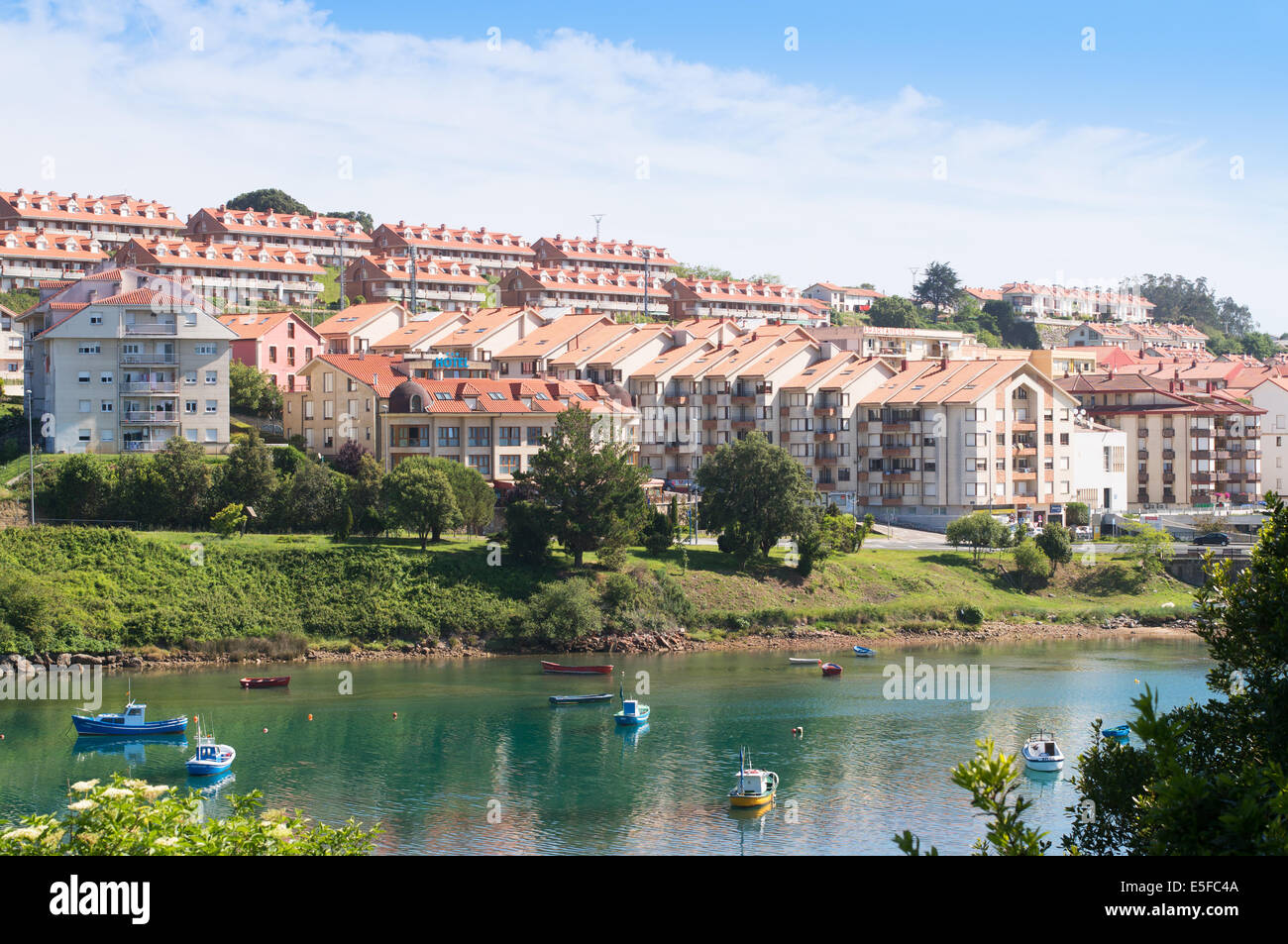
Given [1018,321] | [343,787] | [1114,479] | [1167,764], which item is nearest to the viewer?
[1167,764]

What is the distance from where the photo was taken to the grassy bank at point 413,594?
51969mm

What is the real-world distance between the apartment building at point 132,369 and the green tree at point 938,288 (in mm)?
85527

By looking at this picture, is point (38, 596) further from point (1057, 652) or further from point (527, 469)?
point (1057, 652)

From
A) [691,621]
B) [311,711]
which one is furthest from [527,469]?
[311,711]

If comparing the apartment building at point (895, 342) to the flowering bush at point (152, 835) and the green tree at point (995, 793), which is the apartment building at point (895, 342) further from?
the green tree at point (995, 793)

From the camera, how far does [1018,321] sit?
5374 inches

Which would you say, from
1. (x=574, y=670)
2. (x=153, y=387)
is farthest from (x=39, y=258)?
(x=574, y=670)

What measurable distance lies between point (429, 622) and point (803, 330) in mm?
43345

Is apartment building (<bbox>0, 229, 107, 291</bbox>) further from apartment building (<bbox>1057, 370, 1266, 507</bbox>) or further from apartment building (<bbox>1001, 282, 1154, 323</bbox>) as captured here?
apartment building (<bbox>1001, 282, 1154, 323</bbox>)

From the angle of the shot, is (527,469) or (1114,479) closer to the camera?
(527,469)

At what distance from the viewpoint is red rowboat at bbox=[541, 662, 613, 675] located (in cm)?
5188

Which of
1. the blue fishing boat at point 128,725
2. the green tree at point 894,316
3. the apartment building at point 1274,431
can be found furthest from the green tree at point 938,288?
the blue fishing boat at point 128,725

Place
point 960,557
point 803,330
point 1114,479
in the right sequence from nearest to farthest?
point 960,557 → point 1114,479 → point 803,330
